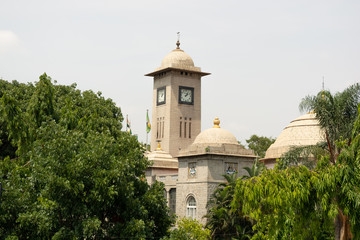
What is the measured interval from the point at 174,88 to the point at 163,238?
4177 cm

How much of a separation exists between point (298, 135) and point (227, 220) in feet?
25.8

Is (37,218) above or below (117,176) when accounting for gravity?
below

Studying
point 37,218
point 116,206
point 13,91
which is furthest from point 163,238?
point 13,91

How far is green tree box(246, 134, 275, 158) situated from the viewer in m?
66.3

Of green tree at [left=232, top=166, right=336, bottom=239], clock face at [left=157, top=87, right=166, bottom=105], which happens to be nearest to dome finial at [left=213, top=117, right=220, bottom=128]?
green tree at [left=232, top=166, right=336, bottom=239]

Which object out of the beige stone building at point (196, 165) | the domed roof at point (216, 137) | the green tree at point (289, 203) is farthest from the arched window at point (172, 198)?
the green tree at point (289, 203)

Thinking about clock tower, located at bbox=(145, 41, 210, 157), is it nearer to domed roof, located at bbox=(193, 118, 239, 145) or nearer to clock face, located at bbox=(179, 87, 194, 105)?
clock face, located at bbox=(179, 87, 194, 105)

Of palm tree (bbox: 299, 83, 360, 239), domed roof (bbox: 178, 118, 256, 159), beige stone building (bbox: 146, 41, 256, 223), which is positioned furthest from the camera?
domed roof (bbox: 178, 118, 256, 159)

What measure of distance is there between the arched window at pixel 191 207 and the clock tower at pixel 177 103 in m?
27.6

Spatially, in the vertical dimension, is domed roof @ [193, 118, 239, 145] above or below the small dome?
below

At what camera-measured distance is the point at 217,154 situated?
112 feet

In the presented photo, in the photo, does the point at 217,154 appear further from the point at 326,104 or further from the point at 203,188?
the point at 326,104

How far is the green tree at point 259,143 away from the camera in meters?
66.3

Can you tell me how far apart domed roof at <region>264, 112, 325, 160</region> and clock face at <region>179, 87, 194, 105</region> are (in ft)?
95.3
